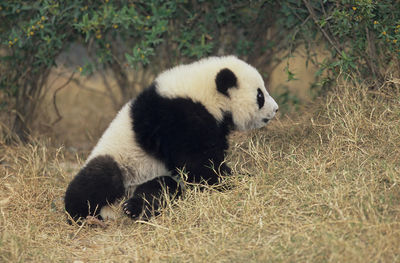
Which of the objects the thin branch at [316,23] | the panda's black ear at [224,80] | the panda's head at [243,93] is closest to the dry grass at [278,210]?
the panda's head at [243,93]

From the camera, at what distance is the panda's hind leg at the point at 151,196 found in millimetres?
4270

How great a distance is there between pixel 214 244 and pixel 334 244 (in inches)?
31.7

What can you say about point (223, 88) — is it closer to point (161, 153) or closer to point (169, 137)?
point (169, 137)

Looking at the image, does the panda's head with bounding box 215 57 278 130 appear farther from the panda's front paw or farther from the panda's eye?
the panda's front paw

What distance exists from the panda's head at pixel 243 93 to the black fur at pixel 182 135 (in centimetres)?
14

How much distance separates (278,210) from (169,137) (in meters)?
1.06

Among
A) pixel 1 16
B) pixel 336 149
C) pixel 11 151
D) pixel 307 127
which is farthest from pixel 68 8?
pixel 336 149

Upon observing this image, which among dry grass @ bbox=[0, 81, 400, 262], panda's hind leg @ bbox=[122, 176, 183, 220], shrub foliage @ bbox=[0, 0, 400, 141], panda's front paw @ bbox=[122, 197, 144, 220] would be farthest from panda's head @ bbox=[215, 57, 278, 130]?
panda's front paw @ bbox=[122, 197, 144, 220]

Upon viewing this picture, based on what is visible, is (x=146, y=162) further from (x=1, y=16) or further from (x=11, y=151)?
(x=1, y=16)

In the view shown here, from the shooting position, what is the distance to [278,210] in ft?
12.2

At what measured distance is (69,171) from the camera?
229 inches

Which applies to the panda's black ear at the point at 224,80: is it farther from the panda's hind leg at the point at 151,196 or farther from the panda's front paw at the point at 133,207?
the panda's front paw at the point at 133,207

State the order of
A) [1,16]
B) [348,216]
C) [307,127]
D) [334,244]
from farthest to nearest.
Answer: [1,16], [307,127], [348,216], [334,244]

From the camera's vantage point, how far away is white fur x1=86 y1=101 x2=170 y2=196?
4371mm
